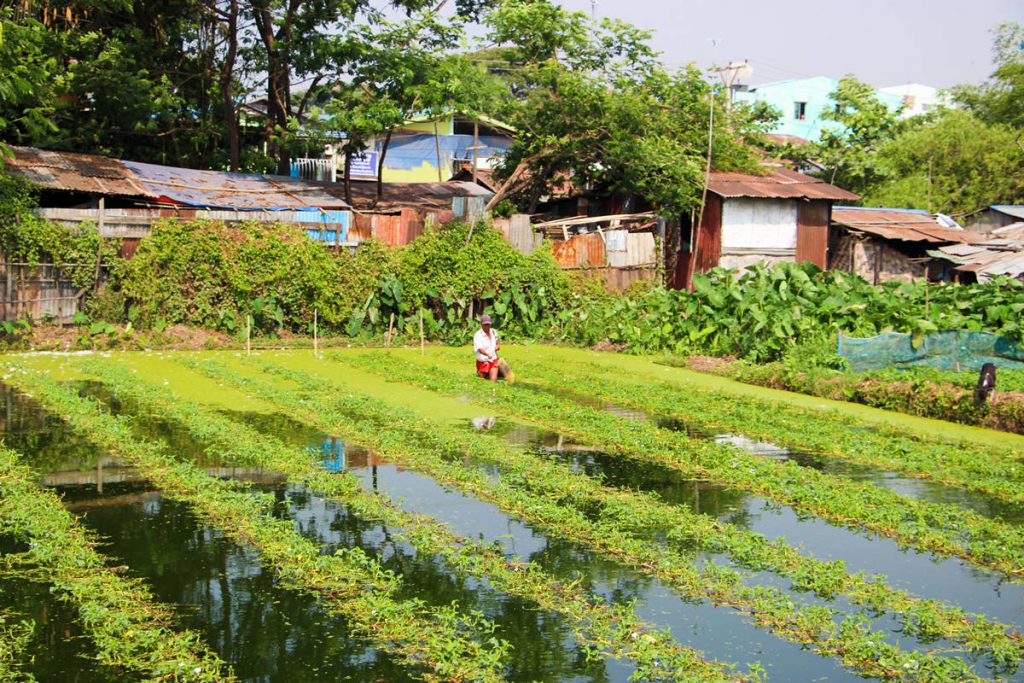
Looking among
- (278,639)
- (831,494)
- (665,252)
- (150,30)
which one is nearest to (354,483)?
(278,639)

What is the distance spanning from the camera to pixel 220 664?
668cm

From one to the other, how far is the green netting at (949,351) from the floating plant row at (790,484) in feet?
20.3

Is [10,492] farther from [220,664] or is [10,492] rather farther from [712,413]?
[712,413]

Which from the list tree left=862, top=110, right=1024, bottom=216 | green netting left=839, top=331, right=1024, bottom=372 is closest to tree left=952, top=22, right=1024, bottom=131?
tree left=862, top=110, right=1024, bottom=216

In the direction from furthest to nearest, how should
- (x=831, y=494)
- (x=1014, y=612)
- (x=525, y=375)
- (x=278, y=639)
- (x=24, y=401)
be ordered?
(x=525, y=375)
(x=24, y=401)
(x=831, y=494)
(x=1014, y=612)
(x=278, y=639)

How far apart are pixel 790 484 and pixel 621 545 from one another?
3.16m

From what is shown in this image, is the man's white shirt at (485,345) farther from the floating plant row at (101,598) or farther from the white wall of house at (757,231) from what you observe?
the white wall of house at (757,231)

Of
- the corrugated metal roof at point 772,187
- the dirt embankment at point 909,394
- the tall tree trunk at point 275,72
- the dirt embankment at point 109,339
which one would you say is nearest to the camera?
the dirt embankment at point 909,394

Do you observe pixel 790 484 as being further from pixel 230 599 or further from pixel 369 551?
pixel 230 599

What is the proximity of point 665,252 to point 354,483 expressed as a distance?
19178mm

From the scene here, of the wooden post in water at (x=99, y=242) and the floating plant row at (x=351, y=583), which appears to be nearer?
the floating plant row at (x=351, y=583)

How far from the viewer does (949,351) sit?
18.6m

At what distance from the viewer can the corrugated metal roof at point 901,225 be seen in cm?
3077

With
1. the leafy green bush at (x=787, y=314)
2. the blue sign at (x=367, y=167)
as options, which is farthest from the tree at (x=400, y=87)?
the blue sign at (x=367, y=167)
